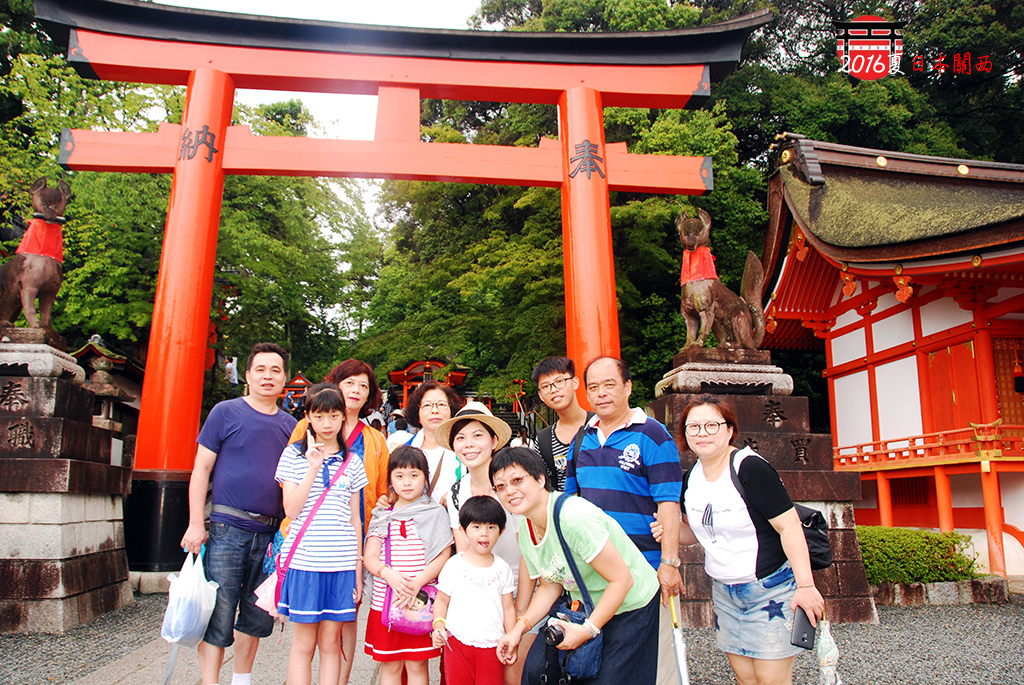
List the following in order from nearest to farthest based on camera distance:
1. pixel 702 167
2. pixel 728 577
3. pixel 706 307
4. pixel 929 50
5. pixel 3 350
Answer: pixel 728 577 < pixel 3 350 < pixel 706 307 < pixel 702 167 < pixel 929 50

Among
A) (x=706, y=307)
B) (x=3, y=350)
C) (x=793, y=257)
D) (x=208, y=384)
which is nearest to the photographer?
(x=3, y=350)

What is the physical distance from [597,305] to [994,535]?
589 centimetres

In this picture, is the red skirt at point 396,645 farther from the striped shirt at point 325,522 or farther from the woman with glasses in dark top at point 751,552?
the woman with glasses in dark top at point 751,552

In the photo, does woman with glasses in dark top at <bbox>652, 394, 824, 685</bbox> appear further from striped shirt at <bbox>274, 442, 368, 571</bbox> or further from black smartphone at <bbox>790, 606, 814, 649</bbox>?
striped shirt at <bbox>274, 442, 368, 571</bbox>

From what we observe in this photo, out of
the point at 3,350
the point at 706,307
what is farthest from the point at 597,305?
the point at 3,350

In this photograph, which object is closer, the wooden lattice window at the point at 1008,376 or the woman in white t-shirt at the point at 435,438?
the woman in white t-shirt at the point at 435,438

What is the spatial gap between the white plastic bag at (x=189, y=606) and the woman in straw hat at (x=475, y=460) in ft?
3.72

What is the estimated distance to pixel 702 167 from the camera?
7.42m

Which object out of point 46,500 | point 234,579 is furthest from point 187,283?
point 234,579

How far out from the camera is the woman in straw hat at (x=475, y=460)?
9.29 ft

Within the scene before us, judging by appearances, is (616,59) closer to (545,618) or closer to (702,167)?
(702,167)

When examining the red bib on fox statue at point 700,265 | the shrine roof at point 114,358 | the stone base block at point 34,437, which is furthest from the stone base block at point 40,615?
the shrine roof at point 114,358

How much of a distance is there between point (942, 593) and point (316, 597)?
20.2 feet

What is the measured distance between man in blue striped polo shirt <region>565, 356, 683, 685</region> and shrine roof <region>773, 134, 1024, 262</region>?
695 centimetres
